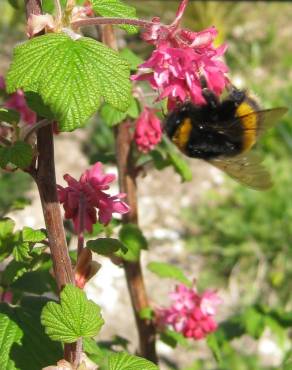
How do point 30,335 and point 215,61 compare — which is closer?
point 215,61

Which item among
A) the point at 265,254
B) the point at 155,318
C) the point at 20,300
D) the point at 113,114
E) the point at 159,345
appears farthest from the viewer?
the point at 265,254

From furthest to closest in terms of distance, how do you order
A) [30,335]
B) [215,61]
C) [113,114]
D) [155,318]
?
[155,318] < [113,114] < [30,335] < [215,61]

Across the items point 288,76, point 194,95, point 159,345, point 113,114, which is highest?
point 288,76

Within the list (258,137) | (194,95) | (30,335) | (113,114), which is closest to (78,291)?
(30,335)

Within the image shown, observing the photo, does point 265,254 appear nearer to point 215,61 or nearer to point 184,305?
point 184,305

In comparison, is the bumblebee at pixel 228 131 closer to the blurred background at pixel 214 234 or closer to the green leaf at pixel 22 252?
the green leaf at pixel 22 252

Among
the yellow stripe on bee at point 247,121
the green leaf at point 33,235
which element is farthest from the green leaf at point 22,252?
the yellow stripe on bee at point 247,121
